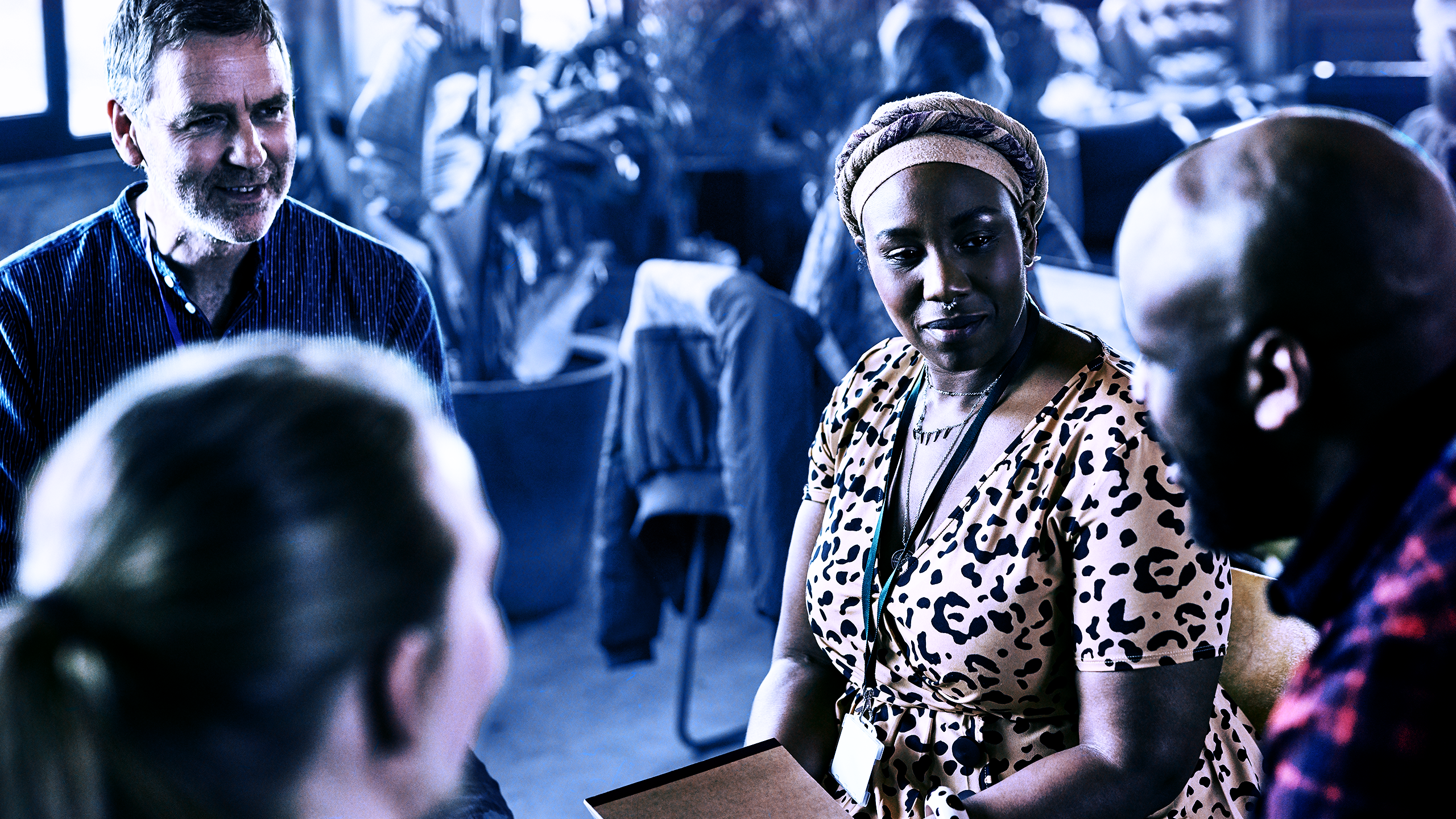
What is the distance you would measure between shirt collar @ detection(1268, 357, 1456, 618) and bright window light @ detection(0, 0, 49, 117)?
2936mm

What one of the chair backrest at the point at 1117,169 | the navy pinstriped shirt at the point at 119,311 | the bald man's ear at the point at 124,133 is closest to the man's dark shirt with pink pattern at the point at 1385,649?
the navy pinstriped shirt at the point at 119,311

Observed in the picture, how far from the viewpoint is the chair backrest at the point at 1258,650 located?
60.8 inches

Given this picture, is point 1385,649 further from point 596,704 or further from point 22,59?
point 22,59

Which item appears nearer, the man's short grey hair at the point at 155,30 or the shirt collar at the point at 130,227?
the man's short grey hair at the point at 155,30

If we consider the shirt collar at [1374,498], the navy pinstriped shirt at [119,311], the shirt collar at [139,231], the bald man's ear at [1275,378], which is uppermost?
the bald man's ear at [1275,378]

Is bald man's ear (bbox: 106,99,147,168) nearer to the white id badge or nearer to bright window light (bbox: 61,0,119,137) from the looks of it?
bright window light (bbox: 61,0,119,137)

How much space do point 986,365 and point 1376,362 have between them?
820mm

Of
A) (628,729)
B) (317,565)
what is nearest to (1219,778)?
(317,565)

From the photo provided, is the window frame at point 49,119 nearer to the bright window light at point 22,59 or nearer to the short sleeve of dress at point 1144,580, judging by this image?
the bright window light at point 22,59

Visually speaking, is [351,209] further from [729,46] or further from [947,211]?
[947,211]

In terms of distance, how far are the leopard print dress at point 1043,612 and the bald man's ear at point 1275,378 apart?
0.53m

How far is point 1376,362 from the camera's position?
778mm

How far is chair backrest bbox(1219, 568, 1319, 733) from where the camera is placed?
1545mm

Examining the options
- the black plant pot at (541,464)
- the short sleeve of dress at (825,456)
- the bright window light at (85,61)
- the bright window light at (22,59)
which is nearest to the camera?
the short sleeve of dress at (825,456)
